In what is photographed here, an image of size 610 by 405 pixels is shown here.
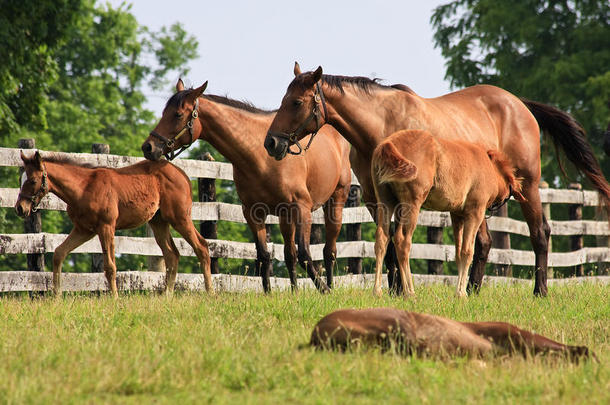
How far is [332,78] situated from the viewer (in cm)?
797

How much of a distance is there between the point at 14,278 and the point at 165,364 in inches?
222

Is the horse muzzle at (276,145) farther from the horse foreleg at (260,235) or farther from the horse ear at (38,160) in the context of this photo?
the horse ear at (38,160)

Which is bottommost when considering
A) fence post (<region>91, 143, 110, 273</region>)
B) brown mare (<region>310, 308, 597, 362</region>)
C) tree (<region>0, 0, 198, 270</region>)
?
brown mare (<region>310, 308, 597, 362</region>)

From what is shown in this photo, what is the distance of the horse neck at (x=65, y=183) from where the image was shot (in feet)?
27.7

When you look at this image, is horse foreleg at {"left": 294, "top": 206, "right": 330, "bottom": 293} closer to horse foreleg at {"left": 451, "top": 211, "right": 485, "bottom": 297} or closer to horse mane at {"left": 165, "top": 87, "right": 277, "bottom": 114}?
horse mane at {"left": 165, "top": 87, "right": 277, "bottom": 114}

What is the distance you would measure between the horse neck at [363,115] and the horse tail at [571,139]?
10.3 ft

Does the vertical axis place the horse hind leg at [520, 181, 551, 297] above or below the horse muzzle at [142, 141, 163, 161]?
below

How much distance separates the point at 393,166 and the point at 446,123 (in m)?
2.02

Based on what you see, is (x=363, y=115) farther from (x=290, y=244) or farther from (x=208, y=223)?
(x=208, y=223)

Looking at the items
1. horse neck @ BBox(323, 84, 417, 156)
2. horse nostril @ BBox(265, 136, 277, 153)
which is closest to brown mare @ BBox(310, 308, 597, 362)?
horse nostril @ BBox(265, 136, 277, 153)

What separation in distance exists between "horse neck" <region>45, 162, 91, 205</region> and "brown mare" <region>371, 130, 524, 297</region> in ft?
10.5

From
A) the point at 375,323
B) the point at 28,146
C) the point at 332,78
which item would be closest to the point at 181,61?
the point at 28,146

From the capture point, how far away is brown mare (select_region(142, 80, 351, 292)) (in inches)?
330

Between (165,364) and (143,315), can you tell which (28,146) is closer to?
(143,315)
